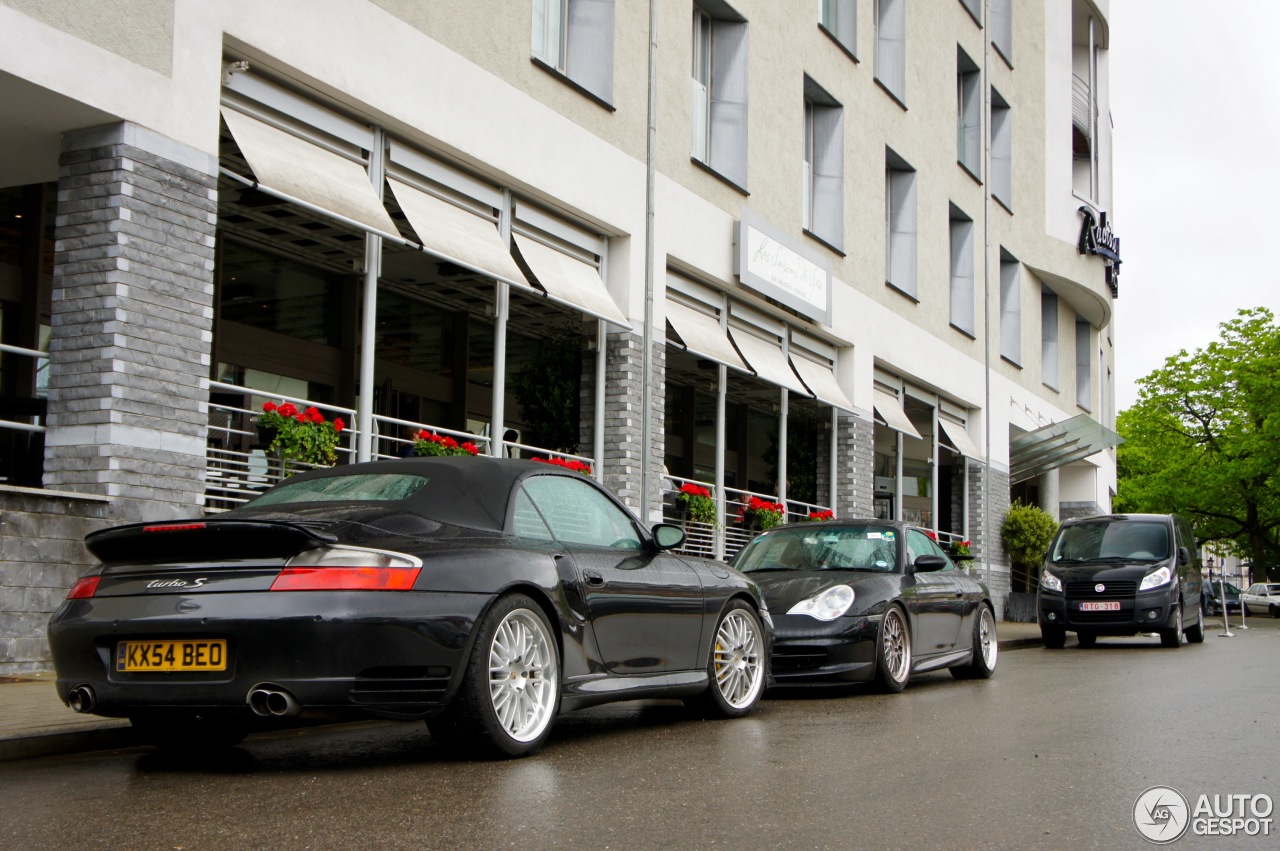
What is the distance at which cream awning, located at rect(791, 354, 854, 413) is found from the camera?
73.6ft

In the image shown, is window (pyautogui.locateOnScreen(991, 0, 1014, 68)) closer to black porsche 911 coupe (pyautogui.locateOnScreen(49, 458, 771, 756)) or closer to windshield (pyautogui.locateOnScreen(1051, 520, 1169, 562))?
windshield (pyautogui.locateOnScreen(1051, 520, 1169, 562))

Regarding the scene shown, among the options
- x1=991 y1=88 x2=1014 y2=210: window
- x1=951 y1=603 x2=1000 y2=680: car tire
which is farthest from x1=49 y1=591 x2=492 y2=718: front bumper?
x1=991 y1=88 x2=1014 y2=210: window

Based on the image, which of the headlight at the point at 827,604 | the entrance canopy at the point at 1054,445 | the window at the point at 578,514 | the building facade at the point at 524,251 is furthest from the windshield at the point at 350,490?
the entrance canopy at the point at 1054,445

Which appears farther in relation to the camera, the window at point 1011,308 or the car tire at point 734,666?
the window at point 1011,308

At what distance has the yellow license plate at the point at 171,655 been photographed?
18.9ft

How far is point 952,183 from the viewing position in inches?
1180

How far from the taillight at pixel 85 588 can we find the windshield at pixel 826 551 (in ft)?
21.1

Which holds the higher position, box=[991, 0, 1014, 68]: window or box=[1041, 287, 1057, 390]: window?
box=[991, 0, 1014, 68]: window

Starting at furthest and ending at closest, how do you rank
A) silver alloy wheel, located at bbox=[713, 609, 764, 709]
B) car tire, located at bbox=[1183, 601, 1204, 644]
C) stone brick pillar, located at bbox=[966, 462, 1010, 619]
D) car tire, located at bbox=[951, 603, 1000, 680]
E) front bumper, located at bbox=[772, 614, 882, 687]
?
1. stone brick pillar, located at bbox=[966, 462, 1010, 619]
2. car tire, located at bbox=[1183, 601, 1204, 644]
3. car tire, located at bbox=[951, 603, 1000, 680]
4. front bumper, located at bbox=[772, 614, 882, 687]
5. silver alloy wheel, located at bbox=[713, 609, 764, 709]

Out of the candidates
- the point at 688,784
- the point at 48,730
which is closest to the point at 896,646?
the point at 688,784

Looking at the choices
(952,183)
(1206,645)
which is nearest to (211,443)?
(1206,645)

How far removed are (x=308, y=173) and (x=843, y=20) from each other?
15.0 meters

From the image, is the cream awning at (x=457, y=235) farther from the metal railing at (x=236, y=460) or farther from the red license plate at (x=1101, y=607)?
the red license plate at (x=1101, y=607)

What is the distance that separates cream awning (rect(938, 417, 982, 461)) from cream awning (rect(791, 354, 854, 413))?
6193 mm
